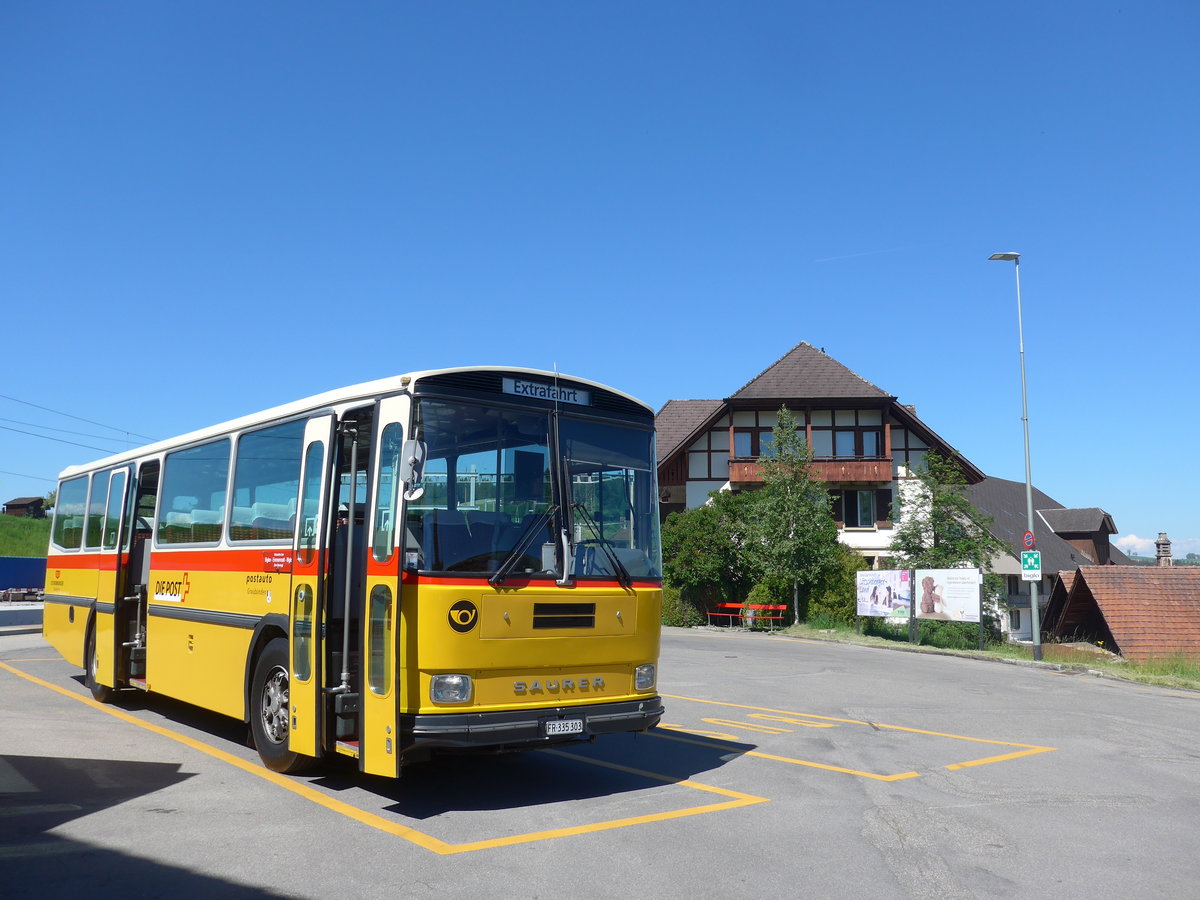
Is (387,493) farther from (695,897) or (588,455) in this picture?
(695,897)

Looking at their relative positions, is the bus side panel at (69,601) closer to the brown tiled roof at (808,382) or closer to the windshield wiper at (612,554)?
the windshield wiper at (612,554)

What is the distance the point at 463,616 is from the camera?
23.3 ft

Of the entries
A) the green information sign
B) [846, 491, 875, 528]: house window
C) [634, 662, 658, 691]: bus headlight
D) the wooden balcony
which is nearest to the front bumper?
[634, 662, 658, 691]: bus headlight

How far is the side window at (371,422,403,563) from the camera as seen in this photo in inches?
283

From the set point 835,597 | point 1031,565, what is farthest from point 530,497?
point 835,597

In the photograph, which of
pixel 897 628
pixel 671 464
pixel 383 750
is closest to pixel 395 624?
pixel 383 750

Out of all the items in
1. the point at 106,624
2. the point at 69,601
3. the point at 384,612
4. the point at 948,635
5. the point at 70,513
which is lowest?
the point at 948,635

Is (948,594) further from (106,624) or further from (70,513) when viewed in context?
(106,624)

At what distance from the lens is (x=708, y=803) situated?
7.65m

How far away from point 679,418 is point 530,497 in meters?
48.3

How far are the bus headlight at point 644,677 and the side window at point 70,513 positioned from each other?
9651 mm

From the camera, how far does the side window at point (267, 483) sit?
8625mm

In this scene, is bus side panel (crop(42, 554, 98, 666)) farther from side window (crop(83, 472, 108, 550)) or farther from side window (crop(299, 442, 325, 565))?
side window (crop(299, 442, 325, 565))

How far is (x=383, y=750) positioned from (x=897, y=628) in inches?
1186
